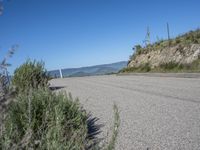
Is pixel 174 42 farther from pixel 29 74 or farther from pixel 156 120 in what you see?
pixel 156 120

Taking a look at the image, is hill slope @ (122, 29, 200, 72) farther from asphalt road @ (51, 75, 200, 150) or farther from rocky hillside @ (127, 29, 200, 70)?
asphalt road @ (51, 75, 200, 150)

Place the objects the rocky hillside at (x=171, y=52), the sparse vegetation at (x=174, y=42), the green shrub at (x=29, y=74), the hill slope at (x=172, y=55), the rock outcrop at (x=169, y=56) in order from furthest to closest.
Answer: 1. the sparse vegetation at (x=174, y=42)
2. the rocky hillside at (x=171, y=52)
3. the rock outcrop at (x=169, y=56)
4. the hill slope at (x=172, y=55)
5. the green shrub at (x=29, y=74)

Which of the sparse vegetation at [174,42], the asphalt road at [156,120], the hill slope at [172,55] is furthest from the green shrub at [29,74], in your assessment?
the sparse vegetation at [174,42]

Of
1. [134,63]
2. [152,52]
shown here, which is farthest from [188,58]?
[134,63]

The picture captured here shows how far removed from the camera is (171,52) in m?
28.4

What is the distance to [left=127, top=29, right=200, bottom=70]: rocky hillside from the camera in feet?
82.5

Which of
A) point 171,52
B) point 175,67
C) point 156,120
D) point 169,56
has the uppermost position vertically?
point 171,52

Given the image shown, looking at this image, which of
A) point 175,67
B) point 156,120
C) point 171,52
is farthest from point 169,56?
point 156,120

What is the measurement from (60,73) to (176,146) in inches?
1411

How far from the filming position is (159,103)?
10594mm

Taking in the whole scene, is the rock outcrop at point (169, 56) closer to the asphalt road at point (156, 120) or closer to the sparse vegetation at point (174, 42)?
the sparse vegetation at point (174, 42)

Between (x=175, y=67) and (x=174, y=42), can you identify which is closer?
(x=175, y=67)

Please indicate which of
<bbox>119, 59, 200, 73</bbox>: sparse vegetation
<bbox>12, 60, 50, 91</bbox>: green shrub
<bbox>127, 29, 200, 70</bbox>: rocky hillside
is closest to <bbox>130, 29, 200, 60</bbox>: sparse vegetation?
<bbox>127, 29, 200, 70</bbox>: rocky hillside

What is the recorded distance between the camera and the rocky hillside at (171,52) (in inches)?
989
